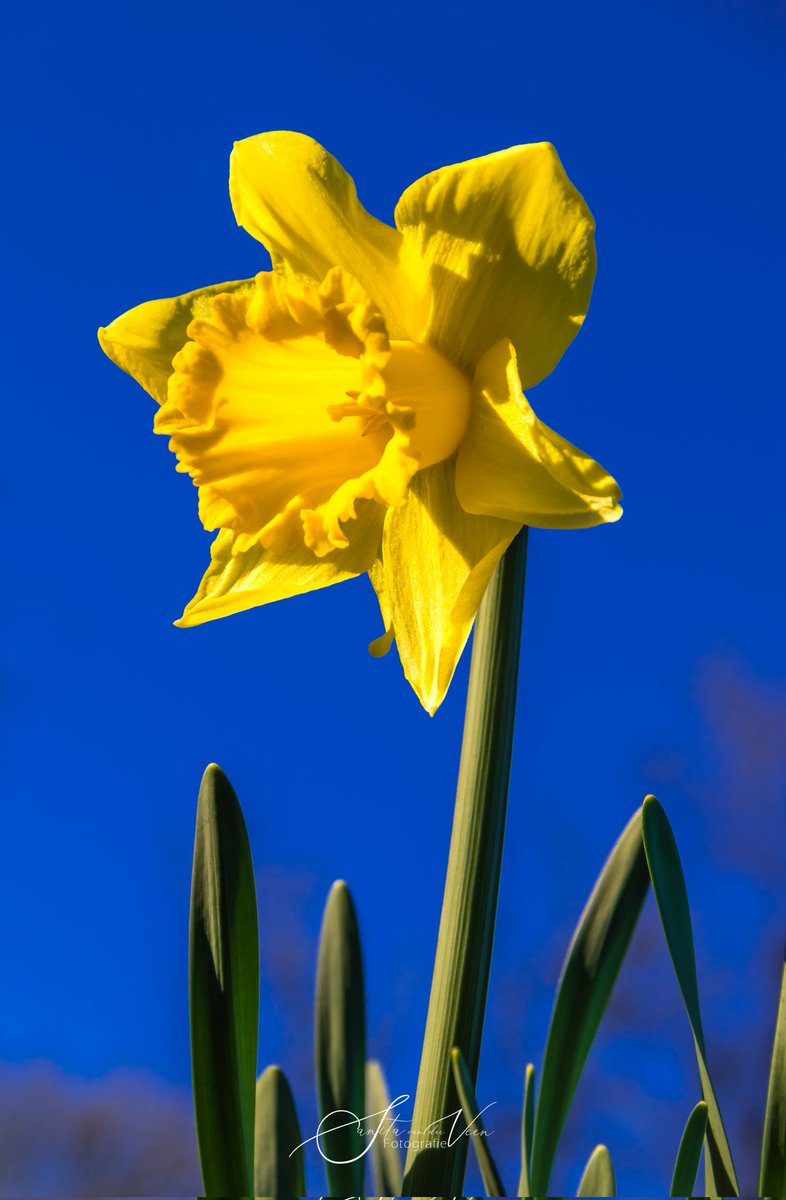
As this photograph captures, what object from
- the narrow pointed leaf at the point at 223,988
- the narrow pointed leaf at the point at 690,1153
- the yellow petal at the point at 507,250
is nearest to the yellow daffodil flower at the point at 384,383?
the yellow petal at the point at 507,250

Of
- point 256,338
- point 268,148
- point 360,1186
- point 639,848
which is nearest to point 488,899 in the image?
point 639,848

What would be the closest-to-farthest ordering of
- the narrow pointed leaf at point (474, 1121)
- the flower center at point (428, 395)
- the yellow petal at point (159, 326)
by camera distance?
the narrow pointed leaf at point (474, 1121), the flower center at point (428, 395), the yellow petal at point (159, 326)

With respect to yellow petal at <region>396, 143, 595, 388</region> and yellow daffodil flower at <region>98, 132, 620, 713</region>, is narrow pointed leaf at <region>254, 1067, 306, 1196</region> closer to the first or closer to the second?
yellow daffodil flower at <region>98, 132, 620, 713</region>

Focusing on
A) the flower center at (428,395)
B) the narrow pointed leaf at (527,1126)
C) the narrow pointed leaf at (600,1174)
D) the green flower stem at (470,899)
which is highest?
the flower center at (428,395)

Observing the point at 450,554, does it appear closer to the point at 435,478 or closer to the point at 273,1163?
the point at 435,478

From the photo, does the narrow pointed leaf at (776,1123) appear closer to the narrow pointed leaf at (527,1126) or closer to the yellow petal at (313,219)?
the narrow pointed leaf at (527,1126)

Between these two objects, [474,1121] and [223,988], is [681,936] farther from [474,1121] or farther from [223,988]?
[223,988]

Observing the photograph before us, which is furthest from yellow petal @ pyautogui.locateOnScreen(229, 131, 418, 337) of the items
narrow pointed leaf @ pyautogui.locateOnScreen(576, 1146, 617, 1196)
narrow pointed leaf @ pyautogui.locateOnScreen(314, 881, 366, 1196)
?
narrow pointed leaf @ pyautogui.locateOnScreen(576, 1146, 617, 1196)
